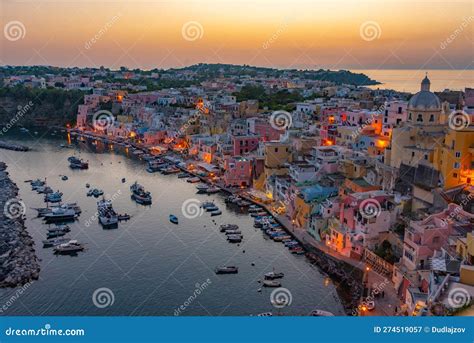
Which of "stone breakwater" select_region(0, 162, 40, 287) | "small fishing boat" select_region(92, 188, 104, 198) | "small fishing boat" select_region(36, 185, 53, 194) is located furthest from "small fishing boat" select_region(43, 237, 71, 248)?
"small fishing boat" select_region(36, 185, 53, 194)

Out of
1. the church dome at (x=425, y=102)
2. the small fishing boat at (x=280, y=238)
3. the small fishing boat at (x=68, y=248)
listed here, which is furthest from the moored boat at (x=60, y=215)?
the church dome at (x=425, y=102)

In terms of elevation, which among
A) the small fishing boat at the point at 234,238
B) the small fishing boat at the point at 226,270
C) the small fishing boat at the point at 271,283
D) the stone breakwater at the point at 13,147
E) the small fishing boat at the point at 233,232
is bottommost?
the small fishing boat at the point at 271,283

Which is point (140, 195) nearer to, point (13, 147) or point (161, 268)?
point (161, 268)

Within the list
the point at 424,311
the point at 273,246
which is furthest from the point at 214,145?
the point at 424,311

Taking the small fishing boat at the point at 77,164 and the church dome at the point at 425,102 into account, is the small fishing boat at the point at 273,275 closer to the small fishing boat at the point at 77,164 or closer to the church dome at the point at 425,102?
the church dome at the point at 425,102

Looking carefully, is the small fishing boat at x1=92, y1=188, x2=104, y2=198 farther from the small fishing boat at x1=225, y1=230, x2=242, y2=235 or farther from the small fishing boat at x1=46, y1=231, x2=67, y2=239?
the small fishing boat at x1=225, y1=230, x2=242, y2=235

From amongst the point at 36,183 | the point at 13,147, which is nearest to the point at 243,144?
the point at 36,183
